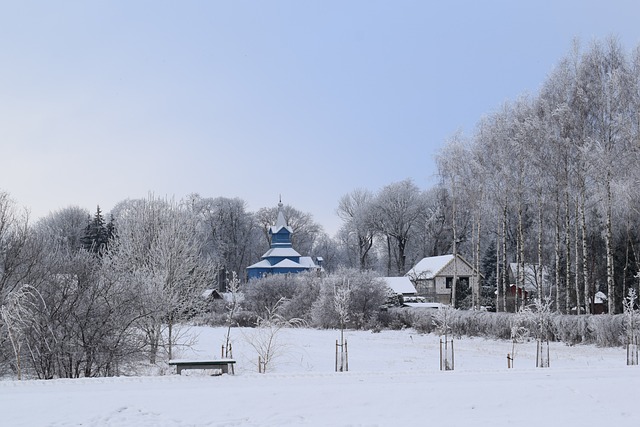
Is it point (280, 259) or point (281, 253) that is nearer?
point (280, 259)

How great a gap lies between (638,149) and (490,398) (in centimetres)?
1883

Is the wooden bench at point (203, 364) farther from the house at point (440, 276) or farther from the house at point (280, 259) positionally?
the house at point (280, 259)

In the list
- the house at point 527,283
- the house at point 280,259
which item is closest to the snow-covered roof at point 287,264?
the house at point 280,259

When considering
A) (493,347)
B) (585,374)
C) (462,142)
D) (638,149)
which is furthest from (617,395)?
(462,142)

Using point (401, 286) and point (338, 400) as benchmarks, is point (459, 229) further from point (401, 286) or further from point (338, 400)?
point (338, 400)

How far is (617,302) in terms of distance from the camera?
37031mm

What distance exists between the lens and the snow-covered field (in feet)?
34.5

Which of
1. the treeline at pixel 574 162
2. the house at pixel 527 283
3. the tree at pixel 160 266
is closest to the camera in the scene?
the tree at pixel 160 266

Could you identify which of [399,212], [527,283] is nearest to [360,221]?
[399,212]

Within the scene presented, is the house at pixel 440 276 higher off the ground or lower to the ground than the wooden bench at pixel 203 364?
higher

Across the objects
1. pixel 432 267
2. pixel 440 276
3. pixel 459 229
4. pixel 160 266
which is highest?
pixel 459 229

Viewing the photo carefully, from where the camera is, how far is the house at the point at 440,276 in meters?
52.7

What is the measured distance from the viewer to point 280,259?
225 feet

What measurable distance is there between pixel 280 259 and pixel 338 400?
188ft
